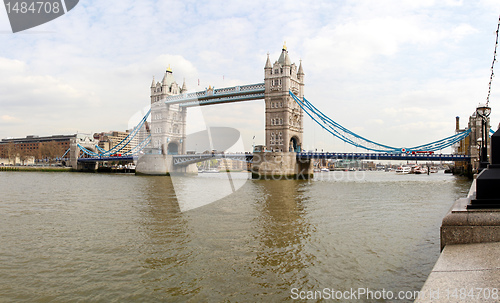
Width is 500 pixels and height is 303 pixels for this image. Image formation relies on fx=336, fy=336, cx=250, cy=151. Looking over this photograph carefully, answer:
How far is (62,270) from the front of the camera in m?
6.35

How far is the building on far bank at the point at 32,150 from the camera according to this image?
292ft

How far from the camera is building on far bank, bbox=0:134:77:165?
89.1 m

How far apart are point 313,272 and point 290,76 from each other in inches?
1663

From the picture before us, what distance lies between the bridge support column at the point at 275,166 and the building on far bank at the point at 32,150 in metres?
Result: 66.1

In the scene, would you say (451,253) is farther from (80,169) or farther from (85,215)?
(80,169)

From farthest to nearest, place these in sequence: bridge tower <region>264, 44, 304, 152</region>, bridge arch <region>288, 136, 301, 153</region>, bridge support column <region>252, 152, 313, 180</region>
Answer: bridge arch <region>288, 136, 301, 153</region> < bridge tower <region>264, 44, 304, 152</region> < bridge support column <region>252, 152, 313, 180</region>

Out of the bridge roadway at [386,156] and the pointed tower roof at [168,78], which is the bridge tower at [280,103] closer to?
the bridge roadway at [386,156]

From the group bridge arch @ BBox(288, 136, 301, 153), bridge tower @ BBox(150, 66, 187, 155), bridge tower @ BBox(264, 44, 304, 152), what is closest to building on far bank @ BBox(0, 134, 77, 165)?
bridge tower @ BBox(150, 66, 187, 155)

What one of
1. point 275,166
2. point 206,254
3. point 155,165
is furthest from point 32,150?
point 206,254

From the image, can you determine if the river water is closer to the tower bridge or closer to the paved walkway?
the paved walkway

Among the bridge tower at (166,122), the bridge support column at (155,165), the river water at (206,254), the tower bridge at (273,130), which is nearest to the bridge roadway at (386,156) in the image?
the tower bridge at (273,130)

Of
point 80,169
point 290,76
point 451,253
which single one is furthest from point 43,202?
point 80,169

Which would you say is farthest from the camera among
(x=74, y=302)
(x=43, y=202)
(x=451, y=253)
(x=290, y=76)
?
(x=290, y=76)

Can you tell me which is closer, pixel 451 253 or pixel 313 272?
pixel 451 253
